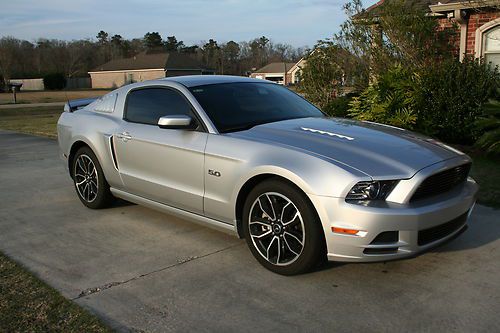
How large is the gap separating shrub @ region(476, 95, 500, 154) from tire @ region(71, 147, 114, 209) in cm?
562

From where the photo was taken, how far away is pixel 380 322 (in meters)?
3.12

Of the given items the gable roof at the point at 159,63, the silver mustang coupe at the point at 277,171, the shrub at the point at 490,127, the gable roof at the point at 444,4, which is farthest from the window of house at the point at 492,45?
the gable roof at the point at 159,63

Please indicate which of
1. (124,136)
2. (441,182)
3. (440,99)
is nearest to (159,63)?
(440,99)

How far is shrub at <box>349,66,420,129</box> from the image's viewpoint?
8805 millimetres

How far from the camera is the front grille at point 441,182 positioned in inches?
140

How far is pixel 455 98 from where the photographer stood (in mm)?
8570

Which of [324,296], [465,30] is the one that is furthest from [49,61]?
[324,296]

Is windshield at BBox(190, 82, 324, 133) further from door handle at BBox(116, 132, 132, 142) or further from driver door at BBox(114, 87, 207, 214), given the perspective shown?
door handle at BBox(116, 132, 132, 142)

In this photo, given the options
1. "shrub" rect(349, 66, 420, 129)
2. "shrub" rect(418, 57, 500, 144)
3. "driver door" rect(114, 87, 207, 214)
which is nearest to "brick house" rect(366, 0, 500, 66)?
"shrub" rect(418, 57, 500, 144)

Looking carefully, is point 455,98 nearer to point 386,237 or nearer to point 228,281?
point 386,237

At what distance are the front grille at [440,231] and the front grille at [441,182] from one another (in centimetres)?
24

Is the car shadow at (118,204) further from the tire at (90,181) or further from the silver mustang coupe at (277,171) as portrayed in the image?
the silver mustang coupe at (277,171)

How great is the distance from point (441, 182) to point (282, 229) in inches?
50.2

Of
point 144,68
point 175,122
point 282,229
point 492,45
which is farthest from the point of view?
point 144,68
